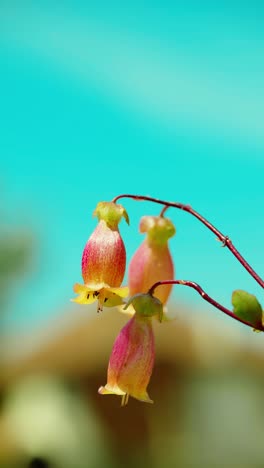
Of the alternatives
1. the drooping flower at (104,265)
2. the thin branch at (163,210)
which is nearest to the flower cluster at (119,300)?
the drooping flower at (104,265)

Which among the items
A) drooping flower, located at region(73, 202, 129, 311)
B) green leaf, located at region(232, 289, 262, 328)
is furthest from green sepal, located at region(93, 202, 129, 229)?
green leaf, located at region(232, 289, 262, 328)

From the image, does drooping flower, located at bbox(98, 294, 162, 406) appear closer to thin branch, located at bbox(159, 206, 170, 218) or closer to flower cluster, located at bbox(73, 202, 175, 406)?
flower cluster, located at bbox(73, 202, 175, 406)

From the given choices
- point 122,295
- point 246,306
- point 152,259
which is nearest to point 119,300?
point 122,295

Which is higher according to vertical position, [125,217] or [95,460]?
[95,460]

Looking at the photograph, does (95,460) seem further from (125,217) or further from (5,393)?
(125,217)

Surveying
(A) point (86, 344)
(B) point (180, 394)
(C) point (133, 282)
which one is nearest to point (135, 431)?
(B) point (180, 394)
